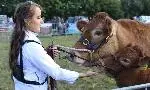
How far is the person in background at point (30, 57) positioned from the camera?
15.5ft

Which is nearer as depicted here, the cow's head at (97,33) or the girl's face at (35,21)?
the girl's face at (35,21)

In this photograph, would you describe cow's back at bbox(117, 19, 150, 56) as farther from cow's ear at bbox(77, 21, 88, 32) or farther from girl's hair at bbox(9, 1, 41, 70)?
girl's hair at bbox(9, 1, 41, 70)

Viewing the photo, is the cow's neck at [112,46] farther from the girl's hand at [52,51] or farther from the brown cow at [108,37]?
the girl's hand at [52,51]

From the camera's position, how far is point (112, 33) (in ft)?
22.7

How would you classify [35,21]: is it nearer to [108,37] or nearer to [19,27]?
[19,27]

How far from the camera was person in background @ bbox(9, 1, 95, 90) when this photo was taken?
4.74m

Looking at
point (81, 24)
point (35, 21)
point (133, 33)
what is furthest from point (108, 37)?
point (35, 21)

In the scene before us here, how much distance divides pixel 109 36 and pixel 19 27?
234 cm

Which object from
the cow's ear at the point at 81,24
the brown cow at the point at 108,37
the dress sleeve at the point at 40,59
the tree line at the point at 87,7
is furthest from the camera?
the tree line at the point at 87,7

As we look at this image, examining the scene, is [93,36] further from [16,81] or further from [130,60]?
[16,81]

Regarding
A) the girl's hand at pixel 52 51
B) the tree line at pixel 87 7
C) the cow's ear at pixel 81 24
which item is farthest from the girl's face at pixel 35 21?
the tree line at pixel 87 7

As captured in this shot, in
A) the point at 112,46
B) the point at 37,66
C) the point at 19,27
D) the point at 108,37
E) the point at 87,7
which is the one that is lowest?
the point at 87,7

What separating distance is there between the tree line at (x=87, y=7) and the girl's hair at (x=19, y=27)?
5729 centimetres

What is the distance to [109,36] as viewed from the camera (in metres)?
6.92
